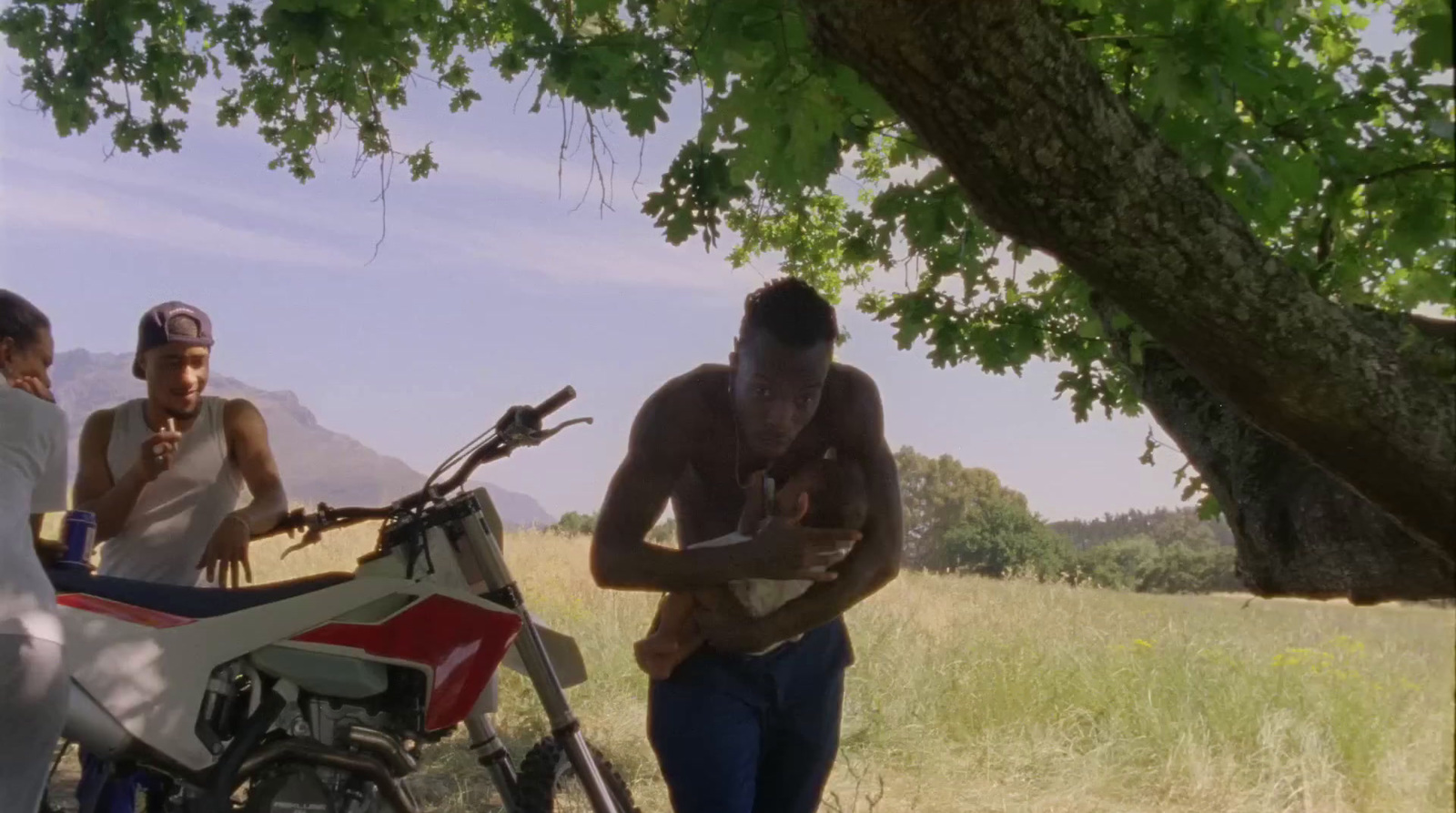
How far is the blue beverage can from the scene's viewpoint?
2.82 meters

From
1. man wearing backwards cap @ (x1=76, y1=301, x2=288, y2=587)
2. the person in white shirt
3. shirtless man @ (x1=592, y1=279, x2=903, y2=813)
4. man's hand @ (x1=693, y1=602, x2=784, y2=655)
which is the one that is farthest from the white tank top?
man's hand @ (x1=693, y1=602, x2=784, y2=655)

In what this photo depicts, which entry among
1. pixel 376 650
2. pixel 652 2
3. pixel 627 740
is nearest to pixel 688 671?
pixel 376 650

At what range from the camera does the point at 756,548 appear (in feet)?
8.03

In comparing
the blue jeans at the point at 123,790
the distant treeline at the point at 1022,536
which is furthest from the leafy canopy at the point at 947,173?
the distant treeline at the point at 1022,536

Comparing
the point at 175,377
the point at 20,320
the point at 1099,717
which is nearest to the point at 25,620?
the point at 20,320

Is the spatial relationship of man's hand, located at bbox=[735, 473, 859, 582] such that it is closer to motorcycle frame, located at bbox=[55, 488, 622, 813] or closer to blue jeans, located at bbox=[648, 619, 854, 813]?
blue jeans, located at bbox=[648, 619, 854, 813]

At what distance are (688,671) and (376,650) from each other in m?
0.76

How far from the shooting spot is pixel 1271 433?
74.4 inches

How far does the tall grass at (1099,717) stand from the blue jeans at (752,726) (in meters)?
2.27

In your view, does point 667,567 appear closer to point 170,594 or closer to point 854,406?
point 854,406

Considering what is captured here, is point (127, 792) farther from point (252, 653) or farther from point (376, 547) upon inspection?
point (376, 547)

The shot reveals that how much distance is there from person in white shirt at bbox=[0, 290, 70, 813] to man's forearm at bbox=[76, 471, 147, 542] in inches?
30.7

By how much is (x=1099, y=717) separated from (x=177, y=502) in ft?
17.9

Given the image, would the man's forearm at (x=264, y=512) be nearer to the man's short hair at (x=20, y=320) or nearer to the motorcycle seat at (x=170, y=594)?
the motorcycle seat at (x=170, y=594)
